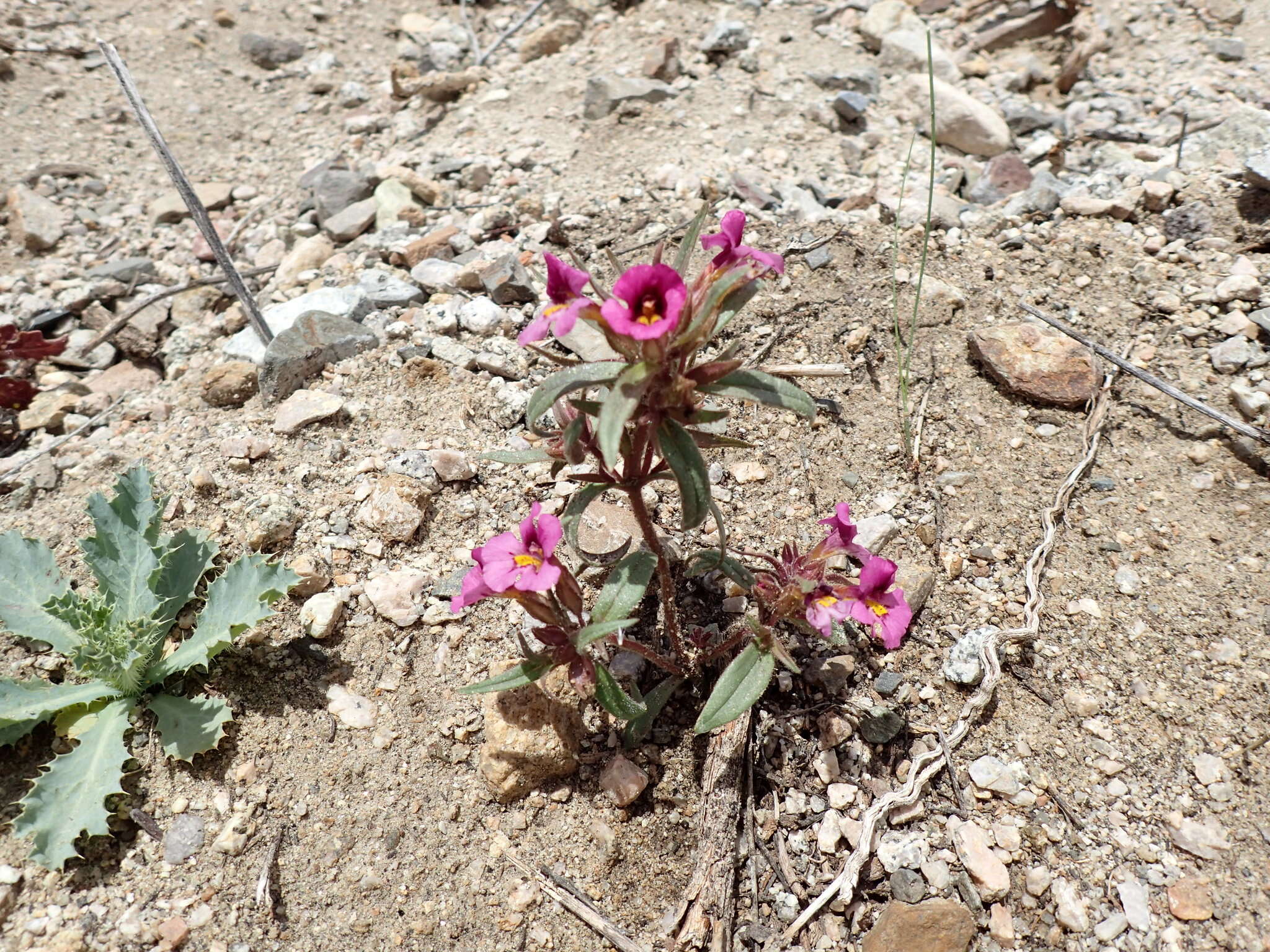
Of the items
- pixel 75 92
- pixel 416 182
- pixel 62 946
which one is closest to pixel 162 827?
pixel 62 946

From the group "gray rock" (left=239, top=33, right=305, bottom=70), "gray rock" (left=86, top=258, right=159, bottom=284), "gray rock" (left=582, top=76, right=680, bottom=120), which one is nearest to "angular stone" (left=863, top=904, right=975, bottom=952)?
"gray rock" (left=582, top=76, right=680, bottom=120)

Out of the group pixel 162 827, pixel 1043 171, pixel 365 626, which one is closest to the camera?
pixel 162 827

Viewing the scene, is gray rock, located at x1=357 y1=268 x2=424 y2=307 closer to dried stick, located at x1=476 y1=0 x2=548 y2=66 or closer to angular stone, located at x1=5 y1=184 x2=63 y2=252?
angular stone, located at x1=5 y1=184 x2=63 y2=252

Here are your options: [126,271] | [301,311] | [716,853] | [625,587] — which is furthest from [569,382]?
[126,271]

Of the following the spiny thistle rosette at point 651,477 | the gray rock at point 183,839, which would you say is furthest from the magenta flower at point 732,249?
the gray rock at point 183,839

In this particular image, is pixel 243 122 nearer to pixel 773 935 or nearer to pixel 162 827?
pixel 162 827

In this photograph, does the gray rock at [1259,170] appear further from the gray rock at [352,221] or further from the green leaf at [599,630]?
the gray rock at [352,221]
